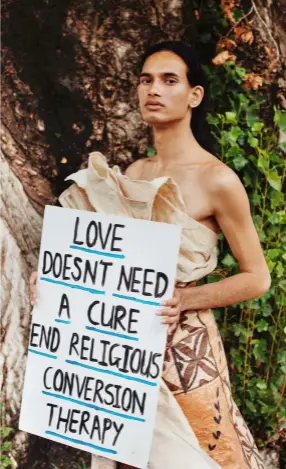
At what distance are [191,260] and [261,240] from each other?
0.83 meters

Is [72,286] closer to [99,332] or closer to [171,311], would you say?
[99,332]

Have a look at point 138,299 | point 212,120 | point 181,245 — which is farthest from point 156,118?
point 212,120

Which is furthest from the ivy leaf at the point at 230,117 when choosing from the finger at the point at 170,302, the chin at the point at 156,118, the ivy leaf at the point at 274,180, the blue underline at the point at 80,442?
the blue underline at the point at 80,442

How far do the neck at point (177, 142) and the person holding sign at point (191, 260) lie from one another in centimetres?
3

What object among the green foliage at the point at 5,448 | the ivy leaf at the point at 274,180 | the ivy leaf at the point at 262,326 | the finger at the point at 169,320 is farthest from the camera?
the green foliage at the point at 5,448

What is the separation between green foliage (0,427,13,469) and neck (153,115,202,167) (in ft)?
5.27

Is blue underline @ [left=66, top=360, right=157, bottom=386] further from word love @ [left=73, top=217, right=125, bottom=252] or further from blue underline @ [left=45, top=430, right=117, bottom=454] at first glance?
word love @ [left=73, top=217, right=125, bottom=252]

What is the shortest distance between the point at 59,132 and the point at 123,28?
53 cm

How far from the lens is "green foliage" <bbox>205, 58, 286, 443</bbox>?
2.73m

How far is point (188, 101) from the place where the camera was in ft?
7.04

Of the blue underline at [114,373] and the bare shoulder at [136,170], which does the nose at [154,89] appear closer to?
the bare shoulder at [136,170]

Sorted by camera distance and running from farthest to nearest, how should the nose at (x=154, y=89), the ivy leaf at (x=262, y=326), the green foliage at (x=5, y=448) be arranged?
the green foliage at (x=5, y=448) → the ivy leaf at (x=262, y=326) → the nose at (x=154, y=89)

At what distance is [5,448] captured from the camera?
3.02m

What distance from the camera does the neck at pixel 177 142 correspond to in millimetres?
2145
